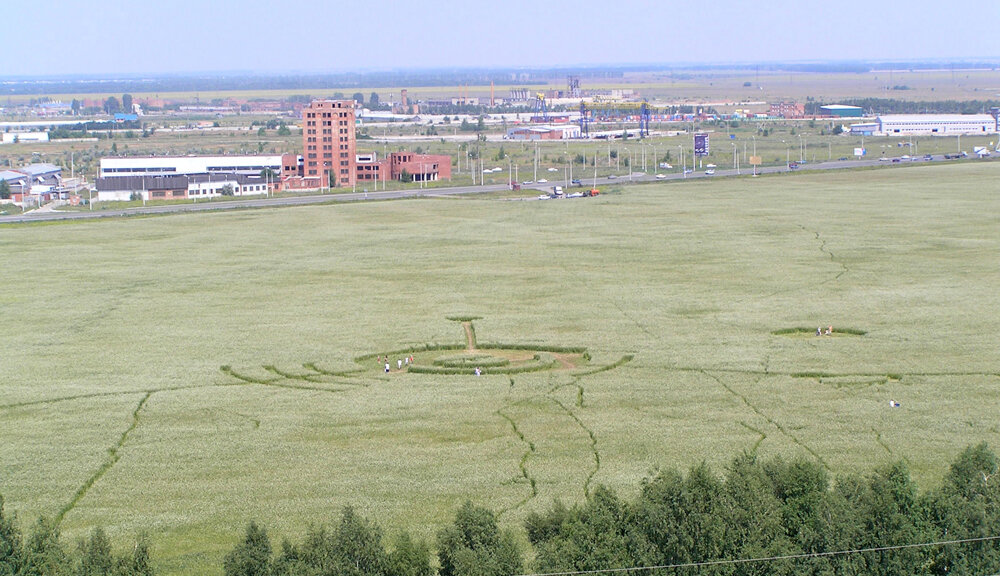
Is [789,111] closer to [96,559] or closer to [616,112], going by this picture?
[616,112]

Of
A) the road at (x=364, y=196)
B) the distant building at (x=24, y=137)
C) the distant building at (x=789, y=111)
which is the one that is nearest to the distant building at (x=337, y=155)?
the road at (x=364, y=196)

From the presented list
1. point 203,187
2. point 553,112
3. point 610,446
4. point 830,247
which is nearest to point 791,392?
point 610,446

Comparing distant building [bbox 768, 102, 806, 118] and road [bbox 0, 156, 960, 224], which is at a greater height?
distant building [bbox 768, 102, 806, 118]

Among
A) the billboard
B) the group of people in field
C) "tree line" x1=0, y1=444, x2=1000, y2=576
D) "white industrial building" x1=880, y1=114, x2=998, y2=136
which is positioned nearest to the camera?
"tree line" x1=0, y1=444, x2=1000, y2=576

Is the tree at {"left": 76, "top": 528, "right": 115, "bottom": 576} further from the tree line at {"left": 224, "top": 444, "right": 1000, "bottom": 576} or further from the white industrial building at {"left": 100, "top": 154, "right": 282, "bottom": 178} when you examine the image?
the white industrial building at {"left": 100, "top": 154, "right": 282, "bottom": 178}

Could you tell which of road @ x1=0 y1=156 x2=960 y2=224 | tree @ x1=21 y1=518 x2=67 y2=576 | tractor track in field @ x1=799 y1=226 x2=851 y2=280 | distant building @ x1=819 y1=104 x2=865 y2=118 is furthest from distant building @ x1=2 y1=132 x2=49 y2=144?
tree @ x1=21 y1=518 x2=67 y2=576
